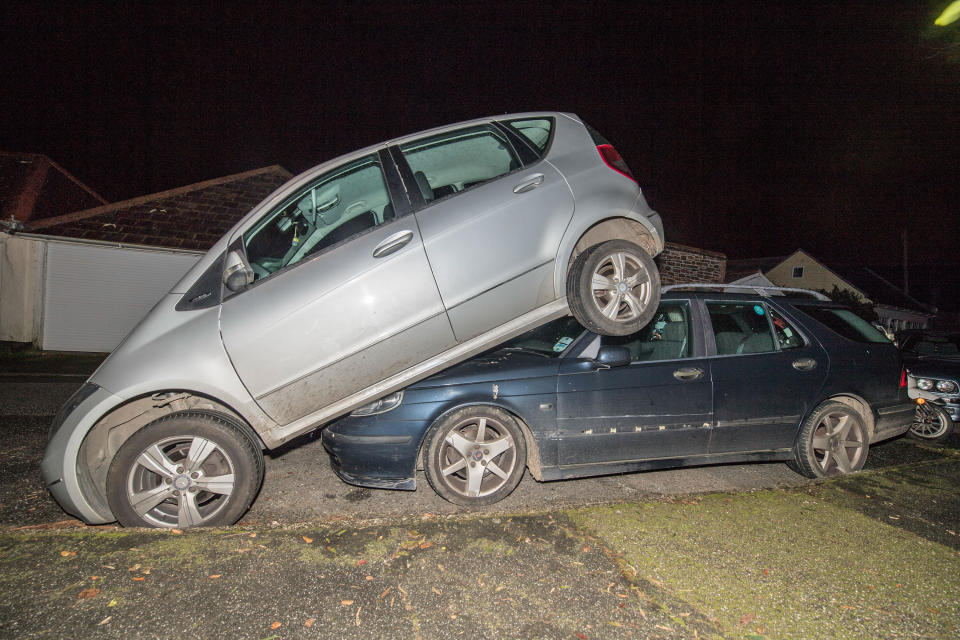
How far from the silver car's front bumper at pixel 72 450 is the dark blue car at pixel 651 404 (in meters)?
1.31

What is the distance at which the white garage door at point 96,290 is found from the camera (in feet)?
41.2

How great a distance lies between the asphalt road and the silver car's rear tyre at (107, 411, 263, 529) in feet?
1.44

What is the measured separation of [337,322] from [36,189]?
18587mm

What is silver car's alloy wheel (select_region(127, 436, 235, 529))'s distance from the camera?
2734 millimetres

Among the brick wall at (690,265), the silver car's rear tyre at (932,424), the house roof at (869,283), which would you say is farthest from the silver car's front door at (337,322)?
the house roof at (869,283)

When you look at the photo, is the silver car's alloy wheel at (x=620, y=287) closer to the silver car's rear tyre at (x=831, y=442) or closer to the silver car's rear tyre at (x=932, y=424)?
the silver car's rear tyre at (x=831, y=442)

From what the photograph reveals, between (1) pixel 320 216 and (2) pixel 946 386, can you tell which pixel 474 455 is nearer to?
(1) pixel 320 216

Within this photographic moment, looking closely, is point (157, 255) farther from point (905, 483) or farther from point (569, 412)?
point (905, 483)

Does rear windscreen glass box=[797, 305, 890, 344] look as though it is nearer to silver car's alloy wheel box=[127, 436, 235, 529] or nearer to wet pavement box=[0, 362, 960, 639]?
wet pavement box=[0, 362, 960, 639]

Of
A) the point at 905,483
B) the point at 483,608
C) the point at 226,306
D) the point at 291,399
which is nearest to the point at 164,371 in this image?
the point at 226,306

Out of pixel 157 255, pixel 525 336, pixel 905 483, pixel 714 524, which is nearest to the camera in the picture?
pixel 714 524

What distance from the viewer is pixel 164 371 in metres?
2.75

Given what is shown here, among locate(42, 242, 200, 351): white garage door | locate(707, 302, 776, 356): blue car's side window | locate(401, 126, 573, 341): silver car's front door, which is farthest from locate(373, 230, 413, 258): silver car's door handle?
locate(42, 242, 200, 351): white garage door

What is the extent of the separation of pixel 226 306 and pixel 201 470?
0.97 metres
